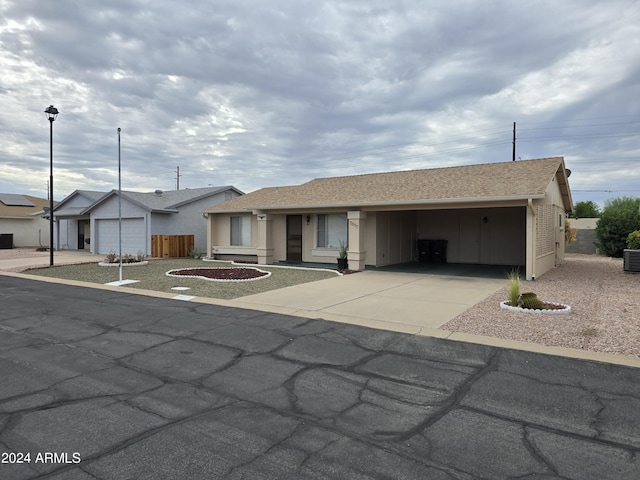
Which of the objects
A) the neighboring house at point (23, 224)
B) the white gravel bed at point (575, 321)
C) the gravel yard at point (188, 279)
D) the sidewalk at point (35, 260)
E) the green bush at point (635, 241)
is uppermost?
the neighboring house at point (23, 224)

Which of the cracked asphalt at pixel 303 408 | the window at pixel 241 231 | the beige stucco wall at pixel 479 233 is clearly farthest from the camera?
the window at pixel 241 231

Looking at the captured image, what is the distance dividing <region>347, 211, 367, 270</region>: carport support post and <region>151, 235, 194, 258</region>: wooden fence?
1183cm

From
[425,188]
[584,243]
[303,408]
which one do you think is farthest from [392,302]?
[584,243]

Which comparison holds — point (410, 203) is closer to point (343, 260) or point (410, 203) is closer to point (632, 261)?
point (343, 260)

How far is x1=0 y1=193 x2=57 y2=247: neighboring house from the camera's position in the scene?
3559 centimetres

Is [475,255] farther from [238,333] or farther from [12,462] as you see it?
[12,462]

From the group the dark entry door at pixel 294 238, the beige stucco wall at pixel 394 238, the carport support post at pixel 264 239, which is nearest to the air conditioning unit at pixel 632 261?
the beige stucco wall at pixel 394 238

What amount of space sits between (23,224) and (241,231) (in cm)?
2539

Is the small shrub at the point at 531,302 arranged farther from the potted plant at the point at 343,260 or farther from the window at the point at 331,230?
the window at the point at 331,230

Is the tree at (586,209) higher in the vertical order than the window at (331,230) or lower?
higher

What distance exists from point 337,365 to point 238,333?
219cm

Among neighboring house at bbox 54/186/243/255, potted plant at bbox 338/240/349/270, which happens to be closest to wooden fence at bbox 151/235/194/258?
neighboring house at bbox 54/186/243/255

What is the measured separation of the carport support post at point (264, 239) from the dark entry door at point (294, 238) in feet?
2.85

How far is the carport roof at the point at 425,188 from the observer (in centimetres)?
1423
